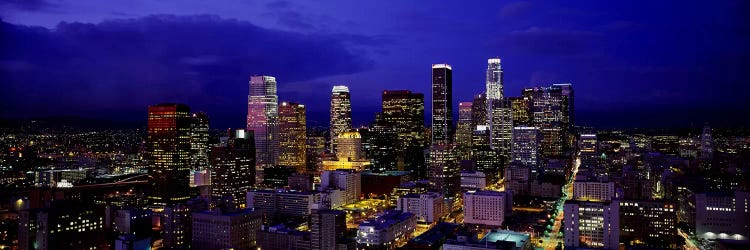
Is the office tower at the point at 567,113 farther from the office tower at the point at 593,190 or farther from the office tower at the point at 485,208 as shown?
the office tower at the point at 485,208

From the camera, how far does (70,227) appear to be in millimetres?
26078

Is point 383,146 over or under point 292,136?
under

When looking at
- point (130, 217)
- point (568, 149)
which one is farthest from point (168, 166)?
point (568, 149)

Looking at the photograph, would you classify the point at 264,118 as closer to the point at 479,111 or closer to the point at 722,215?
the point at 479,111

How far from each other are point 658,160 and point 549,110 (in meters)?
36.0

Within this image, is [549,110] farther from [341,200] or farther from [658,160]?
[341,200]

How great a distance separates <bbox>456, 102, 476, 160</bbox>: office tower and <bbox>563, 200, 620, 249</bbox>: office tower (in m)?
39.4

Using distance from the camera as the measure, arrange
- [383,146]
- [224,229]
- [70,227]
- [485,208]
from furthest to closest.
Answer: [383,146] < [485,208] < [224,229] < [70,227]

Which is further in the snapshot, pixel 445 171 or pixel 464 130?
pixel 464 130

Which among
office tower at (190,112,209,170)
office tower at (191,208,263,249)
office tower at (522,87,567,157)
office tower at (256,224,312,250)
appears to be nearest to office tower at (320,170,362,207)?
office tower at (190,112,209,170)

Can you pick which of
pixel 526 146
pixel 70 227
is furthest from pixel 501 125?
pixel 70 227

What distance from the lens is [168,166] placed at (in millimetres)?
49750

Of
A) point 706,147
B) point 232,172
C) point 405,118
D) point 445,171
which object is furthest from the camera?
point 405,118

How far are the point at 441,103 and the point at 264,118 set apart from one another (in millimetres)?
26297
